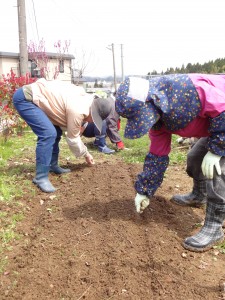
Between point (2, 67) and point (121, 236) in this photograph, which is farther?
point (2, 67)

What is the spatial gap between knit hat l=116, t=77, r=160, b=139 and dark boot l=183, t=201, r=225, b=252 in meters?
0.79

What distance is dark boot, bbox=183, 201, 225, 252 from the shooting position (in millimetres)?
2258

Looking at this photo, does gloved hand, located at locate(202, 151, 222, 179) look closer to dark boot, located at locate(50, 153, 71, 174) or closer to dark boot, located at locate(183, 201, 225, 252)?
dark boot, located at locate(183, 201, 225, 252)

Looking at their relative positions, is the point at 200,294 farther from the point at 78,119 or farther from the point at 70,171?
the point at 70,171

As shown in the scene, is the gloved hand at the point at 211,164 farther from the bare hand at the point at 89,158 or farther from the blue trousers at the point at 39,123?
the bare hand at the point at 89,158

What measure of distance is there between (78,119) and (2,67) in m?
25.6

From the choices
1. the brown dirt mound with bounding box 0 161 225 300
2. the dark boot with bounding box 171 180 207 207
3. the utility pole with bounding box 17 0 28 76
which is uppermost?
the utility pole with bounding box 17 0 28 76

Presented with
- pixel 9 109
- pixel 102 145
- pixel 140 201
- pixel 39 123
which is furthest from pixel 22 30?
pixel 140 201

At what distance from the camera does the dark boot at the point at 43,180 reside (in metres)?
3.42

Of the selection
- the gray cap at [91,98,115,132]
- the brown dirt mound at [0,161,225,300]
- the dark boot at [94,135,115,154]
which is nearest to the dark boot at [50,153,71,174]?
the brown dirt mound at [0,161,225,300]

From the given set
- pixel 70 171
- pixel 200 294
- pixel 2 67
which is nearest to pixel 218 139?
pixel 200 294

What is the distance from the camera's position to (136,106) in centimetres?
195

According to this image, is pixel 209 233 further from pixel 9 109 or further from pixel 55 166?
pixel 9 109

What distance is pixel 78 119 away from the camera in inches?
128
